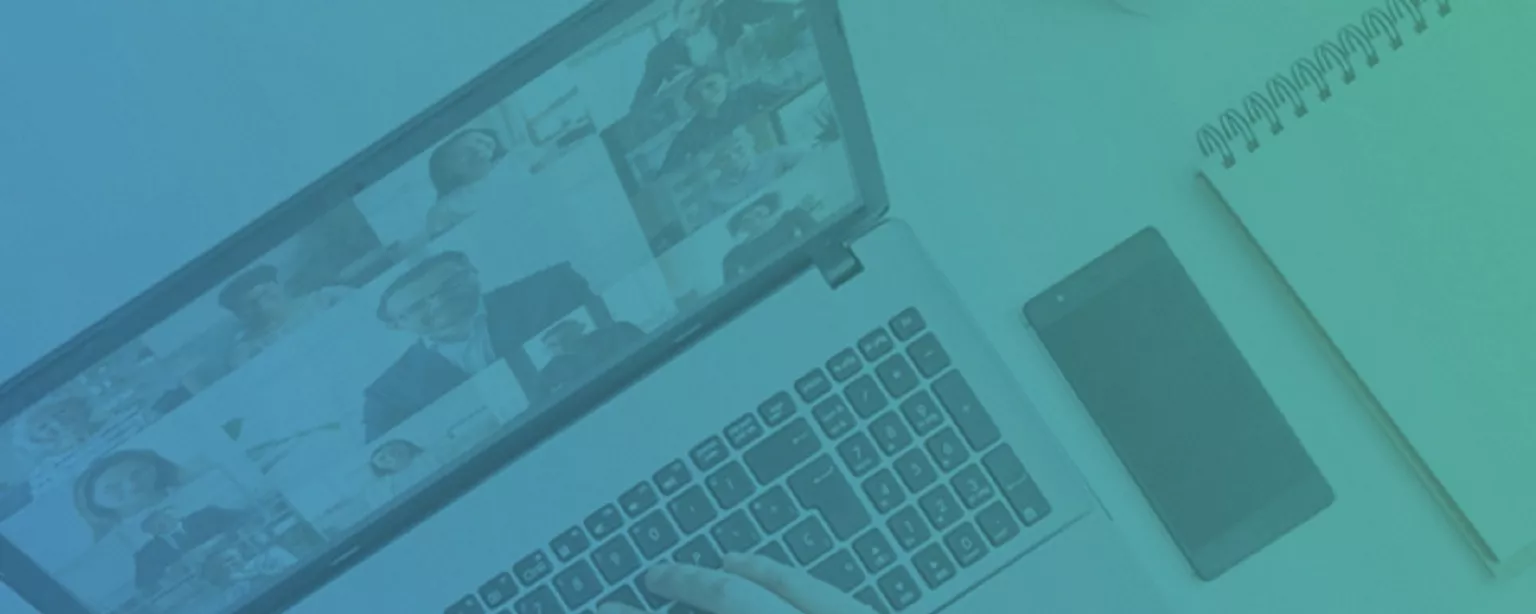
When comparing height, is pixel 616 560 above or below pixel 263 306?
below

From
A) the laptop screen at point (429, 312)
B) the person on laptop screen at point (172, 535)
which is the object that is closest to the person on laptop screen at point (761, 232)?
the laptop screen at point (429, 312)

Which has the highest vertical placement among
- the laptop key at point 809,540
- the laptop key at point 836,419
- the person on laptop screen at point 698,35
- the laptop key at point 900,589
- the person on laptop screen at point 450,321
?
the person on laptop screen at point 698,35

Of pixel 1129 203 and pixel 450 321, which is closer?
pixel 450 321

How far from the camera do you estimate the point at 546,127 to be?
433 millimetres

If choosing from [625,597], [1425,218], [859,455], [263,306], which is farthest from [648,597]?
[1425,218]

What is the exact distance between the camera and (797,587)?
57cm

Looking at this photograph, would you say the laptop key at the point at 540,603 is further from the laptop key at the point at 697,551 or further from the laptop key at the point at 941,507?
the laptop key at the point at 941,507

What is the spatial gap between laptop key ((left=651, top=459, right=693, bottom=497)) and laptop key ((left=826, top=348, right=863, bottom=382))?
0.26 ft

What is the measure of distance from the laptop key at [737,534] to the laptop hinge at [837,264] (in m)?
0.11

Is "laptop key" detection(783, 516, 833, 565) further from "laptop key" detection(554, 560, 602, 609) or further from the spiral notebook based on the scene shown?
the spiral notebook

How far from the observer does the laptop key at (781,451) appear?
0.58m

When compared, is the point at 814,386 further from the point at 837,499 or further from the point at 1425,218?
the point at 1425,218

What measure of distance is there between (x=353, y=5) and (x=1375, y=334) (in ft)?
1.57

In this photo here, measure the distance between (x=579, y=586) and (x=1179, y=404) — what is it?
277 mm
